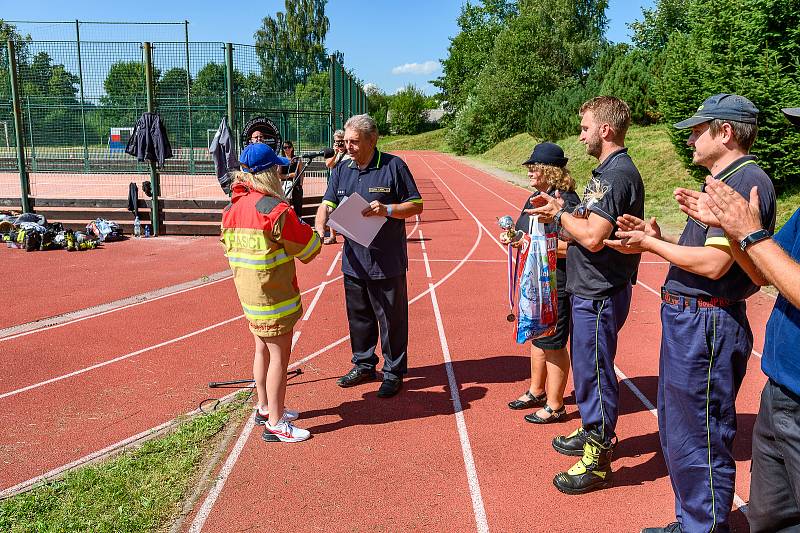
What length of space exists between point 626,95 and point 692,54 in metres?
12.3

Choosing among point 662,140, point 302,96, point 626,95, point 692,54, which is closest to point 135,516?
point 302,96

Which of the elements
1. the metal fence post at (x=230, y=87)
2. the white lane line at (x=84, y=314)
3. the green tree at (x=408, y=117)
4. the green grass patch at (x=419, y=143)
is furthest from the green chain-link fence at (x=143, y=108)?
the green tree at (x=408, y=117)

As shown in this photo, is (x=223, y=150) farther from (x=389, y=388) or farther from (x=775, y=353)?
(x=775, y=353)

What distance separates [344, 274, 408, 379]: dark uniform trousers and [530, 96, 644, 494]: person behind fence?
1.75 metres

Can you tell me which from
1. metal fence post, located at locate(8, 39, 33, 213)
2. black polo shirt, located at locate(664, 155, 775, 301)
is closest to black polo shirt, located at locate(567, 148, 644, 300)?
black polo shirt, located at locate(664, 155, 775, 301)

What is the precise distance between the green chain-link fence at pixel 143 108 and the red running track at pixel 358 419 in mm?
7553

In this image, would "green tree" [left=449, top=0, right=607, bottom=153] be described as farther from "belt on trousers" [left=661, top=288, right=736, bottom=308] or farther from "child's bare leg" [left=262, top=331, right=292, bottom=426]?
"belt on trousers" [left=661, top=288, right=736, bottom=308]

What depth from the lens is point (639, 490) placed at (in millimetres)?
3703

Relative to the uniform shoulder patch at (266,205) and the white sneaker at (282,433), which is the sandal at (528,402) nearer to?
the white sneaker at (282,433)

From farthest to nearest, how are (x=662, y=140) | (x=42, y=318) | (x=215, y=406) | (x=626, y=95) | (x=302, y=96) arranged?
(x=626, y=95)
(x=662, y=140)
(x=302, y=96)
(x=42, y=318)
(x=215, y=406)

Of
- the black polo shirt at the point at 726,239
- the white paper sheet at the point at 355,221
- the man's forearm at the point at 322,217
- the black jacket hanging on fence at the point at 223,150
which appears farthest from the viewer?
the black jacket hanging on fence at the point at 223,150

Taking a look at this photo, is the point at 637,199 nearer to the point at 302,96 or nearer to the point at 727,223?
the point at 727,223

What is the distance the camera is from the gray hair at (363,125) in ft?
15.8

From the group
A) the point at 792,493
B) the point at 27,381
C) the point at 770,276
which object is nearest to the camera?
the point at 770,276
